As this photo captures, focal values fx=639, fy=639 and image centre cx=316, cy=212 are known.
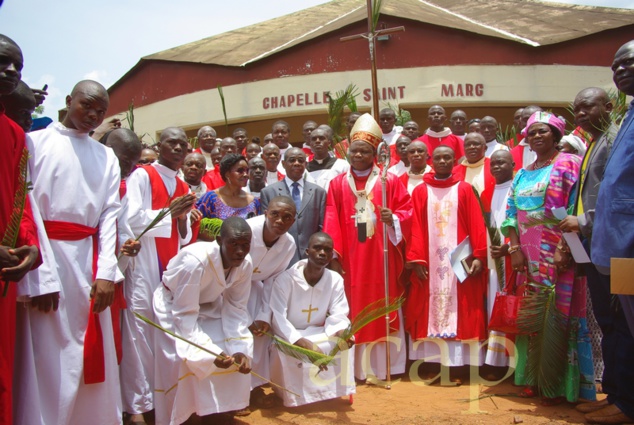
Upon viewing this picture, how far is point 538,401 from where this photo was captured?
18.7 feet

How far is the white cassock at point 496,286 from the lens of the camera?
6.27 m

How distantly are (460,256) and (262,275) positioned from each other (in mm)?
2134

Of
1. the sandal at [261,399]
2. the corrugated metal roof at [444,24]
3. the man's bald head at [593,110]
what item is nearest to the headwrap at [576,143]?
the man's bald head at [593,110]

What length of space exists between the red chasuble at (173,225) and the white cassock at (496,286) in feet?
10.4

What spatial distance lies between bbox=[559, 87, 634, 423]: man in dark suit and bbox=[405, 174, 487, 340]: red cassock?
1362 millimetres

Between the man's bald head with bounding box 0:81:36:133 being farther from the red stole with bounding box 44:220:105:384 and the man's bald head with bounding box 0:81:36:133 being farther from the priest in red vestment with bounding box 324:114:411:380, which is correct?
the priest in red vestment with bounding box 324:114:411:380

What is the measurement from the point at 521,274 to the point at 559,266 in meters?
0.66

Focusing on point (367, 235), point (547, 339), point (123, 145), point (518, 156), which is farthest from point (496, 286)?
point (123, 145)

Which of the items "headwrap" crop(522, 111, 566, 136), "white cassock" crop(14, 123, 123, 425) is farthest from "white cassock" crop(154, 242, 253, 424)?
"headwrap" crop(522, 111, 566, 136)

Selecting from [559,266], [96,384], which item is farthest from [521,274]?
[96,384]

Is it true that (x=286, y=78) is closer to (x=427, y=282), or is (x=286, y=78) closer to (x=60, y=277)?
(x=427, y=282)

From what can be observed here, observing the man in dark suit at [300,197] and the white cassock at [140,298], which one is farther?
the man in dark suit at [300,197]

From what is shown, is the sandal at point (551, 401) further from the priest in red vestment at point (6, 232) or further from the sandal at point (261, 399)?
the priest in red vestment at point (6, 232)

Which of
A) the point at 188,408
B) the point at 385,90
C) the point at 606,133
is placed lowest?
the point at 188,408
